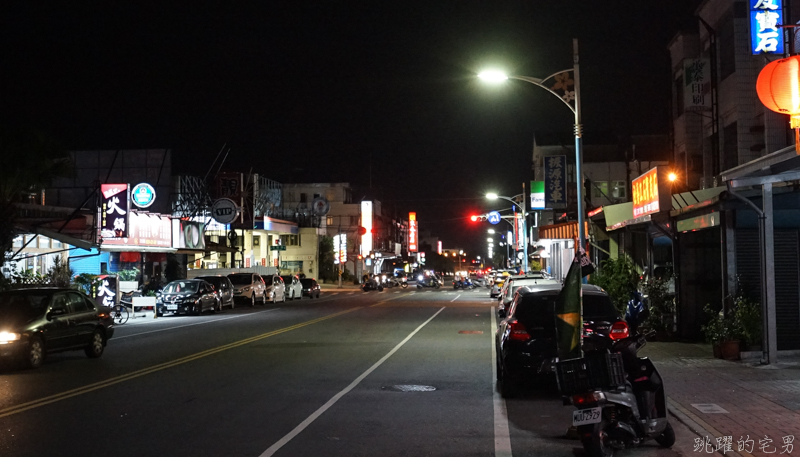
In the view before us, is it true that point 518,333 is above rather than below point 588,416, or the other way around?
above

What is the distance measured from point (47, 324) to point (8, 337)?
101 cm

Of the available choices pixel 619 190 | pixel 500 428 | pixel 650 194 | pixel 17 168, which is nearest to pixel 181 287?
pixel 17 168

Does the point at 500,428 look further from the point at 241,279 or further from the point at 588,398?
the point at 241,279

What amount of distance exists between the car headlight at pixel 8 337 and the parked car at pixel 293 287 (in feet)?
108

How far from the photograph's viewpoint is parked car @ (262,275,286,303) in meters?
42.5

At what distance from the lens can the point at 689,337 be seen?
17906 millimetres

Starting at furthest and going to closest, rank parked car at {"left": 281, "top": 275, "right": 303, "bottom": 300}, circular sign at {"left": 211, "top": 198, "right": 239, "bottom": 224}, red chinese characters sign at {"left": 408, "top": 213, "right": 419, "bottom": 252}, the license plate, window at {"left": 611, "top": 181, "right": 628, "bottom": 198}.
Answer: red chinese characters sign at {"left": 408, "top": 213, "right": 419, "bottom": 252}, window at {"left": 611, "top": 181, "right": 628, "bottom": 198}, parked car at {"left": 281, "top": 275, "right": 303, "bottom": 300}, circular sign at {"left": 211, "top": 198, "right": 239, "bottom": 224}, the license plate

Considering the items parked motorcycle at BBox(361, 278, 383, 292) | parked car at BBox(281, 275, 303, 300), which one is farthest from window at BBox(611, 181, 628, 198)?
parked car at BBox(281, 275, 303, 300)

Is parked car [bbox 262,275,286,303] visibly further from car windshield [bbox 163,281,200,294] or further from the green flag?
the green flag

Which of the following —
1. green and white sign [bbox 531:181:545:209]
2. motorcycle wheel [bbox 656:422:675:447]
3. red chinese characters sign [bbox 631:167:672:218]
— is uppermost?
green and white sign [bbox 531:181:545:209]

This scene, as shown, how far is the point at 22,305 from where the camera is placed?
15336 mm

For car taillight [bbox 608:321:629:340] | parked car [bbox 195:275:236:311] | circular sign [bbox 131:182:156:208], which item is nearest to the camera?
car taillight [bbox 608:321:629:340]

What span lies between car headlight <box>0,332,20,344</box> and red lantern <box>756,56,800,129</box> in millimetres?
13341

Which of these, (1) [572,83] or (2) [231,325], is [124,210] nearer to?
(2) [231,325]
